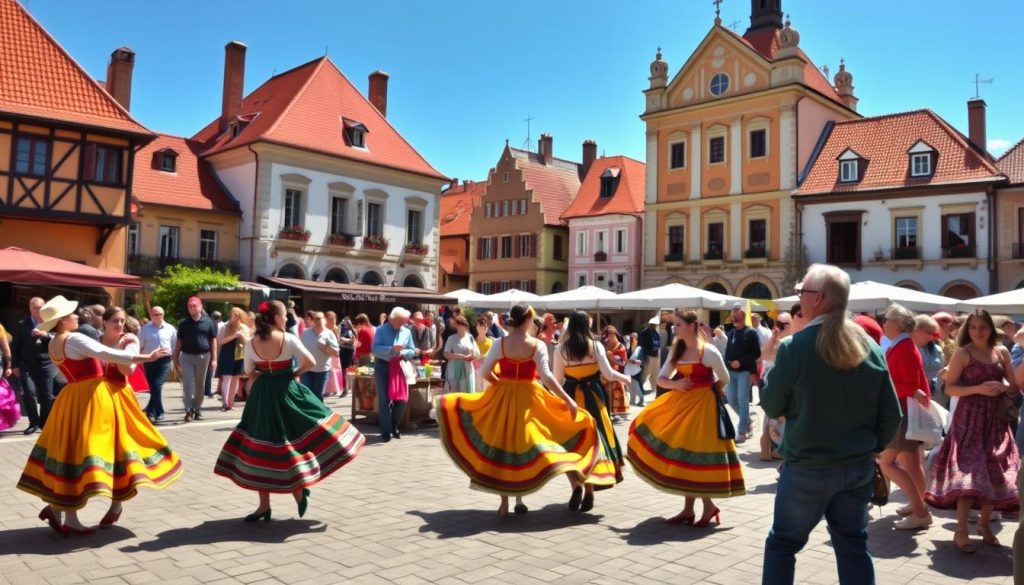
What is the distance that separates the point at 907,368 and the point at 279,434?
500cm

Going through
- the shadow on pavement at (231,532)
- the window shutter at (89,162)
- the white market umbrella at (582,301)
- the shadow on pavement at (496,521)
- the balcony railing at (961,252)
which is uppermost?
the window shutter at (89,162)

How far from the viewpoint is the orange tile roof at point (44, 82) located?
24.1 m

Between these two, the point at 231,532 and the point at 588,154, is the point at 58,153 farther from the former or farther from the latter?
the point at 588,154

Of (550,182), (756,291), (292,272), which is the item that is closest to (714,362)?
(292,272)

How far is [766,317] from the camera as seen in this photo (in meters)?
30.3

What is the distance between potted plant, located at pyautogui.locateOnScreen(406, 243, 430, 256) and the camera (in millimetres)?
39156

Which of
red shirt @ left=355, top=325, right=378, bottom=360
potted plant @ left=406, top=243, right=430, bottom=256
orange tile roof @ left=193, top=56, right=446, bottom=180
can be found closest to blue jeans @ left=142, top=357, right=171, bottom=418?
red shirt @ left=355, top=325, right=378, bottom=360

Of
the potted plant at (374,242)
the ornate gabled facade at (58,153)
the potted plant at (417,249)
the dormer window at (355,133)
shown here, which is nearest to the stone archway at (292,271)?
the potted plant at (374,242)

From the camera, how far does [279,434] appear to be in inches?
249

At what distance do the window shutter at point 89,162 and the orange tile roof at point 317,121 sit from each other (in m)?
9.29

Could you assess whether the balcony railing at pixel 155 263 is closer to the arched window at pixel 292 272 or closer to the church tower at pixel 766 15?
the arched window at pixel 292 272

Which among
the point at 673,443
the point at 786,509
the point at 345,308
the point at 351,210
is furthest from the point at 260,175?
the point at 786,509

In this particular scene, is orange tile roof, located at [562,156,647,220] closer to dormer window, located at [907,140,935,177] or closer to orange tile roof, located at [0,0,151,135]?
dormer window, located at [907,140,935,177]

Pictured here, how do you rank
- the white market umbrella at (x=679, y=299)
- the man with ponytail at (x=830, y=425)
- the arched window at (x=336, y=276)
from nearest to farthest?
the man with ponytail at (x=830, y=425)
the white market umbrella at (x=679, y=299)
the arched window at (x=336, y=276)
